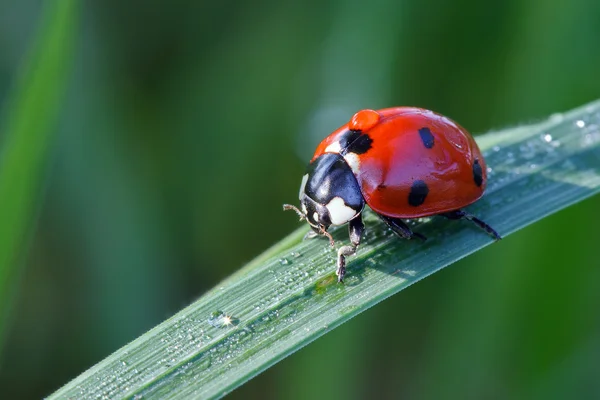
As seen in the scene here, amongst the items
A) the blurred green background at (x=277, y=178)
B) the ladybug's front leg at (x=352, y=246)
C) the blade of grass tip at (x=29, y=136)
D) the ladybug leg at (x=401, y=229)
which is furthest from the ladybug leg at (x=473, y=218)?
the blade of grass tip at (x=29, y=136)

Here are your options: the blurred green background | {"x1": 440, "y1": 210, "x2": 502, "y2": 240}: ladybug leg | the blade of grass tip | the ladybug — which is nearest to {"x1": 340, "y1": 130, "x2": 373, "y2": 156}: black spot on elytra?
the ladybug

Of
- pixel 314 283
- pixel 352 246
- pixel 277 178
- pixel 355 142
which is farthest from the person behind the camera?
pixel 277 178

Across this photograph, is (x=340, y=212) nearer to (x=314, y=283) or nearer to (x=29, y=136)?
(x=314, y=283)

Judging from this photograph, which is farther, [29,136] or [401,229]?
[29,136]

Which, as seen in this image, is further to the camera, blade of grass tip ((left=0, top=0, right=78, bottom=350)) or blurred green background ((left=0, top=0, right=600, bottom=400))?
blurred green background ((left=0, top=0, right=600, bottom=400))

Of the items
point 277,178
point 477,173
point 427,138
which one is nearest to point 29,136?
point 277,178

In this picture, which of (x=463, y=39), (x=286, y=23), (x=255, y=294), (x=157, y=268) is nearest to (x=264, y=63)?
(x=286, y=23)

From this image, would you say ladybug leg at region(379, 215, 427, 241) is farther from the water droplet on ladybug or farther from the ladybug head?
the water droplet on ladybug
